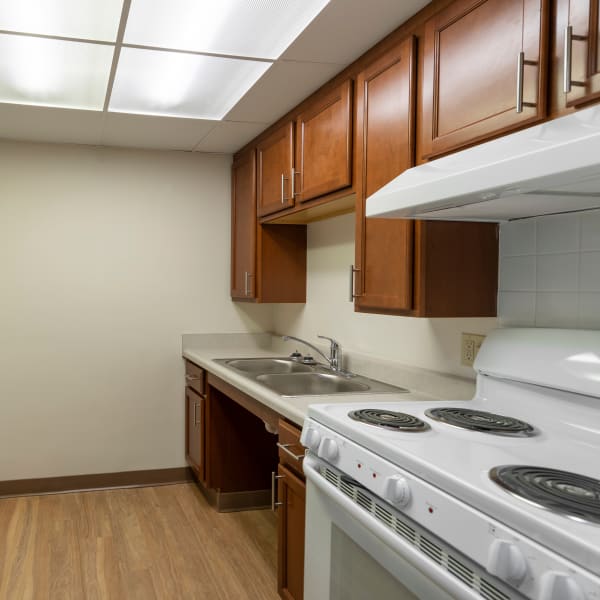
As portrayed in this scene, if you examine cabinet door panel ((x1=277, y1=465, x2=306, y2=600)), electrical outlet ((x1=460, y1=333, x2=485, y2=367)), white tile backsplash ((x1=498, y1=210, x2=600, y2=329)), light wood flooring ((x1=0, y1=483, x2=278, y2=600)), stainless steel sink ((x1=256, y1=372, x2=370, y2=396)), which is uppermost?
white tile backsplash ((x1=498, y1=210, x2=600, y2=329))

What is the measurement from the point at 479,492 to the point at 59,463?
3.36 metres

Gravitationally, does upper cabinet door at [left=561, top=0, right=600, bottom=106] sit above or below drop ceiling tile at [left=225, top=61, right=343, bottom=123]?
below

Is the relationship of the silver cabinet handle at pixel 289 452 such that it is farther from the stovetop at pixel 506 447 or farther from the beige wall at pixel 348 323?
the beige wall at pixel 348 323

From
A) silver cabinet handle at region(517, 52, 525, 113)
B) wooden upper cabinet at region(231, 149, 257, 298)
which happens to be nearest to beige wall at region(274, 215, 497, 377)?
wooden upper cabinet at region(231, 149, 257, 298)

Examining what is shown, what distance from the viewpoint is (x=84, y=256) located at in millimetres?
3938

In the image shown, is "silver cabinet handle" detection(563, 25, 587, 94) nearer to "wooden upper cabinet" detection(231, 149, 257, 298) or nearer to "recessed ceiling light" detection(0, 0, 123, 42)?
"recessed ceiling light" detection(0, 0, 123, 42)

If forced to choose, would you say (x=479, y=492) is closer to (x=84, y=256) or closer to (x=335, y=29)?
(x=335, y=29)

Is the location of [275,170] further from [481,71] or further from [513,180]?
[513,180]

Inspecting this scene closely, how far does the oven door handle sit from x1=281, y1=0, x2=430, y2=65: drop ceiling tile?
1.36 metres

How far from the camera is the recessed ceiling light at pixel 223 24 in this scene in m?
2.14

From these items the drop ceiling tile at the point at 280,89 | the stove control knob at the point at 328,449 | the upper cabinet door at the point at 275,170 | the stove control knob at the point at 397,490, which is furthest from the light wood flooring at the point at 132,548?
the drop ceiling tile at the point at 280,89

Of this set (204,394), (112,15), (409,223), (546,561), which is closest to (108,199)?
(204,394)

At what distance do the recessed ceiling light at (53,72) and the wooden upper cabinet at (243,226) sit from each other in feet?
3.05

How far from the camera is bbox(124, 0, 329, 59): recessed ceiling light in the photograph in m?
2.14
